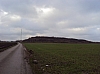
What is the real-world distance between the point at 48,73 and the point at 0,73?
3163 mm

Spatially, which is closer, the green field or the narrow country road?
the narrow country road

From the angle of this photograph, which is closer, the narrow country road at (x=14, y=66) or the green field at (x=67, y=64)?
the narrow country road at (x=14, y=66)

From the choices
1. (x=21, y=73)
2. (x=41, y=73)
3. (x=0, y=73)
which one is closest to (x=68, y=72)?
(x=41, y=73)

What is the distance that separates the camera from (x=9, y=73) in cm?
1361

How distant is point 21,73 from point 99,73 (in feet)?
16.7

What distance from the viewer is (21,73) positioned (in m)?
13.6

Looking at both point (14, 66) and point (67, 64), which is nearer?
point (14, 66)

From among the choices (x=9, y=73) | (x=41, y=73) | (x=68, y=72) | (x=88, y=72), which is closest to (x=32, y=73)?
(x=41, y=73)

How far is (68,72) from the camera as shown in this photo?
562 inches

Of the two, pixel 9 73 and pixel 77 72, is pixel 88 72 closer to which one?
pixel 77 72

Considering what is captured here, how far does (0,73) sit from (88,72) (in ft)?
19.3

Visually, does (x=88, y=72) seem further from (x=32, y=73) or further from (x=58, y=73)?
(x=32, y=73)

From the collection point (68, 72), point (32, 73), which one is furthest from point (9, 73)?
point (68, 72)

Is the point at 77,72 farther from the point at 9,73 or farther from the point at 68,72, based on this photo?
the point at 9,73
